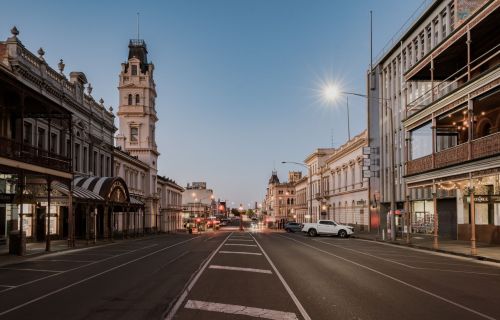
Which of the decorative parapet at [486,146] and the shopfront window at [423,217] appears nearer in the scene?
the decorative parapet at [486,146]

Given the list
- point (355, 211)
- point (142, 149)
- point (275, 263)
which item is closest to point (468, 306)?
point (275, 263)

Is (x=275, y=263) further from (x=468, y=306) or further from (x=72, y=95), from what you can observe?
(x=72, y=95)

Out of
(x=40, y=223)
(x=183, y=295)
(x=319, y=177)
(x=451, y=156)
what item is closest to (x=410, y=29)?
(x=451, y=156)

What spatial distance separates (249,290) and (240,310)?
103 inches

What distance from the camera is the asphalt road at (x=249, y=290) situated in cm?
1009

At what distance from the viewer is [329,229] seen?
4941 cm

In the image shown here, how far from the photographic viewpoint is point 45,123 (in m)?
37.2

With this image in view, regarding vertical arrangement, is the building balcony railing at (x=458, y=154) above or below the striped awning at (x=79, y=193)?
above

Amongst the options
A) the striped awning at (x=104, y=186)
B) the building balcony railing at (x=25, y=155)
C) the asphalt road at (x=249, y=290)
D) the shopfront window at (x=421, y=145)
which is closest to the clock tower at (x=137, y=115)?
the striped awning at (x=104, y=186)

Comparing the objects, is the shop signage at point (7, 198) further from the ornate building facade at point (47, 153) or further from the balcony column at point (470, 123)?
the balcony column at point (470, 123)

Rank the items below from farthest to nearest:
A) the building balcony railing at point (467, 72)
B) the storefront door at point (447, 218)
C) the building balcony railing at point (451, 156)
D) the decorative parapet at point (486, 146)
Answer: the storefront door at point (447, 218) → the building balcony railing at point (451, 156) → the building balcony railing at point (467, 72) → the decorative parapet at point (486, 146)

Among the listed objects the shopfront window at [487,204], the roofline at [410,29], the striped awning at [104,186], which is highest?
the roofline at [410,29]

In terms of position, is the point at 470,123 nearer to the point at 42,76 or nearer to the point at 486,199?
the point at 486,199

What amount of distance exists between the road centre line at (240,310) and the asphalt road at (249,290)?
0.02 metres
